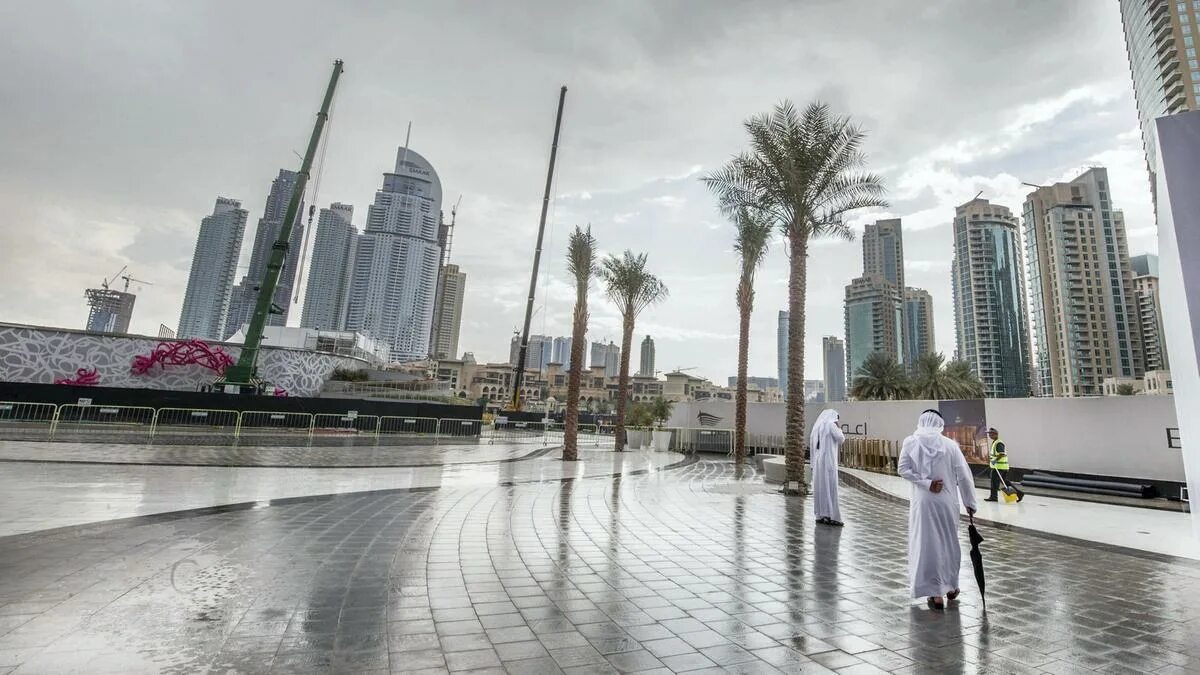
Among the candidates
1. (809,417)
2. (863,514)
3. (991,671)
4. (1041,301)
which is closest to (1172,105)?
(1041,301)

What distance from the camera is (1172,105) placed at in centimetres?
6134

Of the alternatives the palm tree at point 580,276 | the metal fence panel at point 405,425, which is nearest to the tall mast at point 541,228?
the metal fence panel at point 405,425

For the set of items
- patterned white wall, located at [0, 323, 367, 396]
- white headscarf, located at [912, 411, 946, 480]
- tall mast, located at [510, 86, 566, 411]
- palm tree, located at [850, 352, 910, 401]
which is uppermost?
tall mast, located at [510, 86, 566, 411]

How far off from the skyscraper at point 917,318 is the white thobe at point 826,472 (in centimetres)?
14788

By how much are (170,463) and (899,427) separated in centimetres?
2320

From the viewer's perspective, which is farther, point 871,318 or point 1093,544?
point 871,318

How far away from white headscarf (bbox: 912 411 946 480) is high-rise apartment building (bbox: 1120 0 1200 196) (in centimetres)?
7823

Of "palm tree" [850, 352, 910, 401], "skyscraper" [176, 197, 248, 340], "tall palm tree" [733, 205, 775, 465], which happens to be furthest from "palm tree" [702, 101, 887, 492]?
"skyscraper" [176, 197, 248, 340]

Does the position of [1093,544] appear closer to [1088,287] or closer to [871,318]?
[1088,287]

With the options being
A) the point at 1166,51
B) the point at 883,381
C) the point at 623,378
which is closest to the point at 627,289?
the point at 623,378

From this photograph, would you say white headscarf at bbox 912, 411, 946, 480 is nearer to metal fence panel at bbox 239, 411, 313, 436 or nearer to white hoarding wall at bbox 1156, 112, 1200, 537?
white hoarding wall at bbox 1156, 112, 1200, 537

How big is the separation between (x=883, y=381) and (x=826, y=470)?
42068 millimetres

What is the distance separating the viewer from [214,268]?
186m

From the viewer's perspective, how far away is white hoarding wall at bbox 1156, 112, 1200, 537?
5215 millimetres
